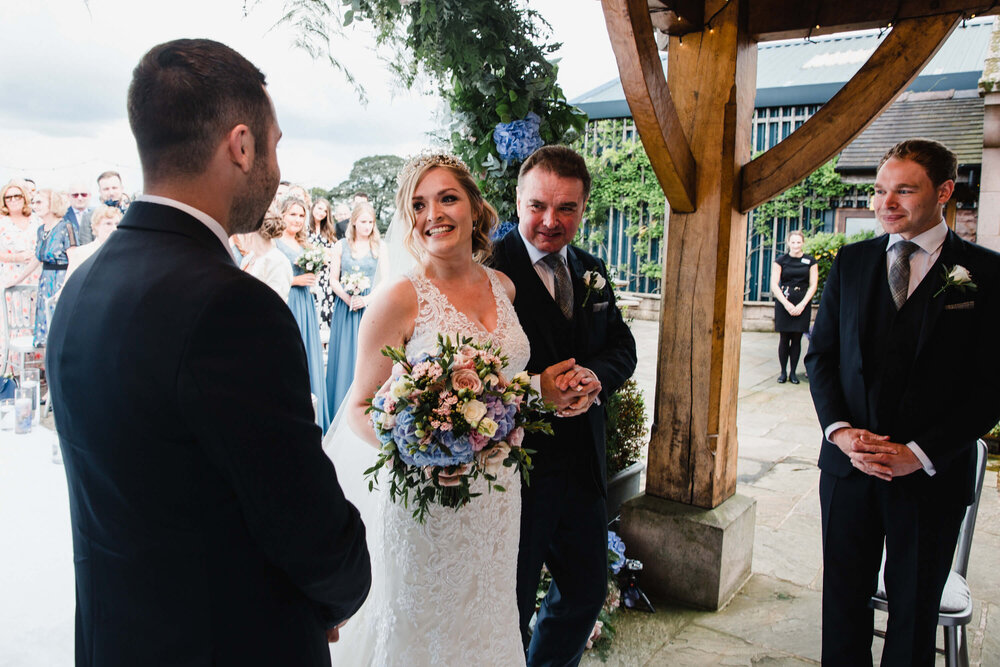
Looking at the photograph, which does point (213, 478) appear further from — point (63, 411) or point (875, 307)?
point (875, 307)

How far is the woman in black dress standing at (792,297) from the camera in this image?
29.6 ft

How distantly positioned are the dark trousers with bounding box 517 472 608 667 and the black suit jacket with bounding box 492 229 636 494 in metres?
0.07

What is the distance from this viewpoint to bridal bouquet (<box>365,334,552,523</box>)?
1.70 metres

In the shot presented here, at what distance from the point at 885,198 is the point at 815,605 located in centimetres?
210

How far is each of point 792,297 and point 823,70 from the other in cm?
1097

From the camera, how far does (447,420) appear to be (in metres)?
1.69

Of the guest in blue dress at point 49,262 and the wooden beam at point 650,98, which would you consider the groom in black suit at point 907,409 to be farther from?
the guest in blue dress at point 49,262

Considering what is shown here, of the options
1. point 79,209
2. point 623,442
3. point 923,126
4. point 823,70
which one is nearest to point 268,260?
point 79,209

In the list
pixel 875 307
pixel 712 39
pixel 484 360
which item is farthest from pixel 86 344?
pixel 712 39

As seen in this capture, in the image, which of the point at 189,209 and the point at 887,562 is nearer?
the point at 189,209

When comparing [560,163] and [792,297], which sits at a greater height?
[560,163]

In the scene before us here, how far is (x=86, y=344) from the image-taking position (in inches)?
39.6

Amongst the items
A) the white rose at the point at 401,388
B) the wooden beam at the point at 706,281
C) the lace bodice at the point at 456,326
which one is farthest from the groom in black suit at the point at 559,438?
the wooden beam at the point at 706,281

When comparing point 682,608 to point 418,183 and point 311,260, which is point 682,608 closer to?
point 418,183
